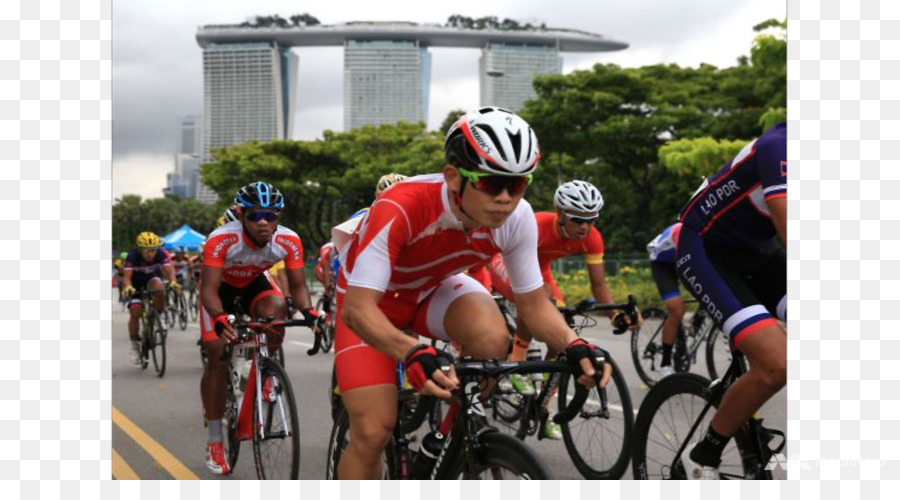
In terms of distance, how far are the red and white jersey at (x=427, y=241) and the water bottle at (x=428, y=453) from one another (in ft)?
2.08

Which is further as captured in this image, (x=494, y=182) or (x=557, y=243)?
(x=557, y=243)

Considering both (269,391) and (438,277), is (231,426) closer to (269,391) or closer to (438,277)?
(269,391)

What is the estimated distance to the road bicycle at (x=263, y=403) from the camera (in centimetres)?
561

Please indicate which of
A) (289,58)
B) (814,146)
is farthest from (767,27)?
(289,58)

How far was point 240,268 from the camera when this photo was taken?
23.4 feet

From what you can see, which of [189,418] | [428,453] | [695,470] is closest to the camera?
[428,453]

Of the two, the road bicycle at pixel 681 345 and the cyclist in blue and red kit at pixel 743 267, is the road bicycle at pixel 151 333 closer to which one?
the road bicycle at pixel 681 345

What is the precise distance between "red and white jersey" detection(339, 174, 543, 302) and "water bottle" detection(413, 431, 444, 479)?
2.08 feet

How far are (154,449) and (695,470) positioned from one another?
4489mm

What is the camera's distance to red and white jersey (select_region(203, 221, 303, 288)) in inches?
262

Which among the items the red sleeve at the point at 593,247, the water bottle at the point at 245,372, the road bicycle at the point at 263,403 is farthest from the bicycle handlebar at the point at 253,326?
the red sleeve at the point at 593,247

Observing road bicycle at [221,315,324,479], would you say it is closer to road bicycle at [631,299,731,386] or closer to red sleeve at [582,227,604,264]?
red sleeve at [582,227,604,264]

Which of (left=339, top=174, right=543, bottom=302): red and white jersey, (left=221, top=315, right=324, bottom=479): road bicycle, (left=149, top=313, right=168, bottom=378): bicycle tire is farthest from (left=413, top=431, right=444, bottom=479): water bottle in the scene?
(left=149, top=313, right=168, bottom=378): bicycle tire

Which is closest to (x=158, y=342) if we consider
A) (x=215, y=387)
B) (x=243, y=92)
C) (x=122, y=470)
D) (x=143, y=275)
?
(x=143, y=275)
